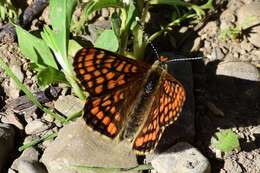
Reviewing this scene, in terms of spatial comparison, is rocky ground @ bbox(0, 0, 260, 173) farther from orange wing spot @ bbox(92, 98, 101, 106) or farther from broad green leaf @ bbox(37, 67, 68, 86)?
orange wing spot @ bbox(92, 98, 101, 106)

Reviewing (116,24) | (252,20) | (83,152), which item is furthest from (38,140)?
(252,20)

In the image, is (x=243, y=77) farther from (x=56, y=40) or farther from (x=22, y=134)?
(x=22, y=134)

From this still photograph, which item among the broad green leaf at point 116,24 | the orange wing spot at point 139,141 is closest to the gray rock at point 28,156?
the orange wing spot at point 139,141

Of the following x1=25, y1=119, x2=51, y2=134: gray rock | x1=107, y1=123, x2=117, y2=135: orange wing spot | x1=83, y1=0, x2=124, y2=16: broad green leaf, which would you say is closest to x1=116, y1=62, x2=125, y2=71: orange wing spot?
x1=107, y1=123, x2=117, y2=135: orange wing spot

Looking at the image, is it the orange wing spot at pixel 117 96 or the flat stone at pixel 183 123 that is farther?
the flat stone at pixel 183 123

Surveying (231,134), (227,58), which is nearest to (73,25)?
(227,58)

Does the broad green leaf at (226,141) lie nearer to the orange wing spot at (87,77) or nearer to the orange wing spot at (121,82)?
the orange wing spot at (121,82)

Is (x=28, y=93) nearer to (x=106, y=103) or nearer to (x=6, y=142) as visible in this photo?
(x=6, y=142)
